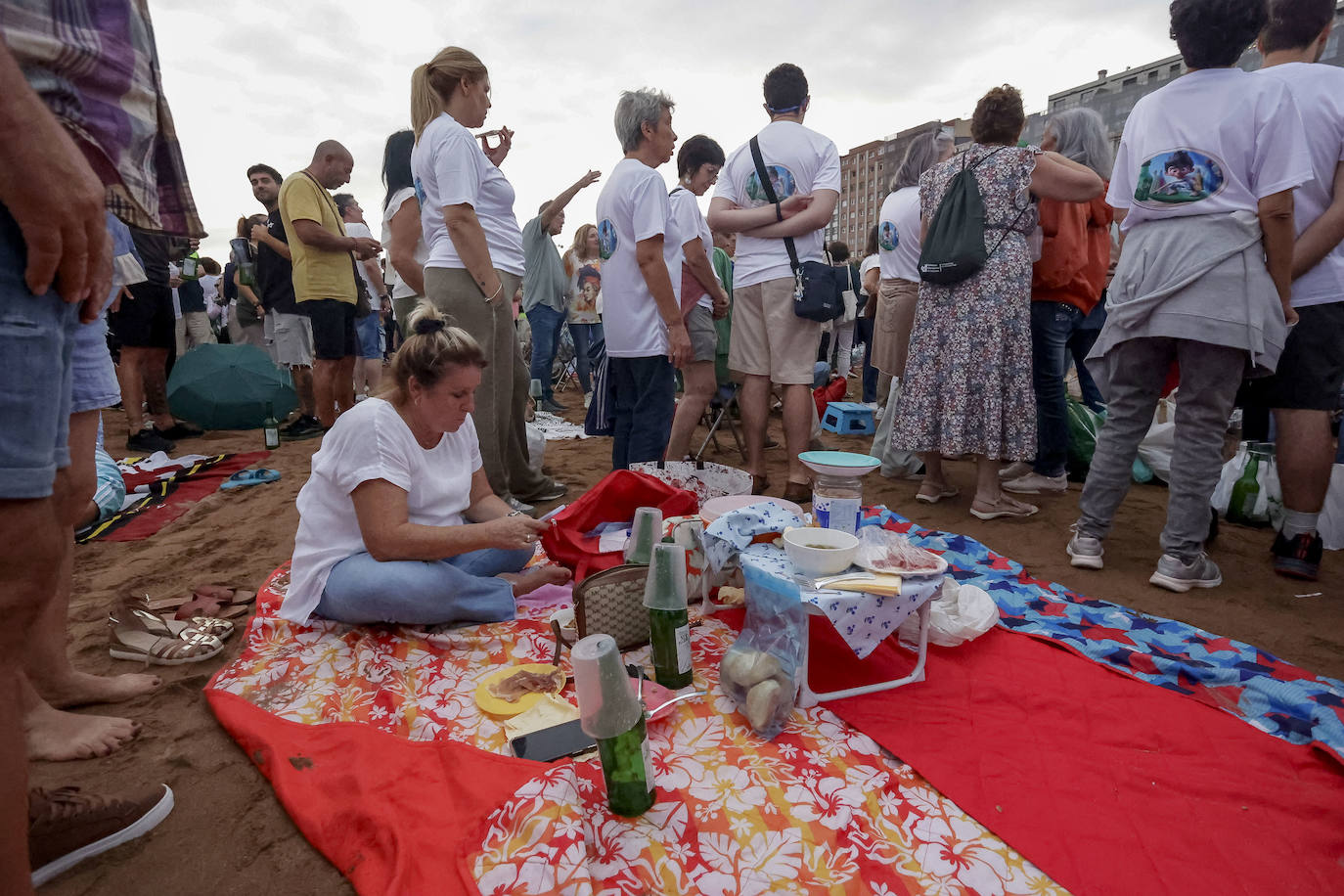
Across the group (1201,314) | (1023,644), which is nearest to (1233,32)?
(1201,314)

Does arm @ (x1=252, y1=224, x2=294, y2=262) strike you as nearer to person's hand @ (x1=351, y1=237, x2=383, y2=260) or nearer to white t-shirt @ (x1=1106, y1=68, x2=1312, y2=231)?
person's hand @ (x1=351, y1=237, x2=383, y2=260)

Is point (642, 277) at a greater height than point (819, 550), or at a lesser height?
greater

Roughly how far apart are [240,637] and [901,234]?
359 centimetres

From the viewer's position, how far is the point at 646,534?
219 centimetres

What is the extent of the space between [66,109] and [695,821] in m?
1.58

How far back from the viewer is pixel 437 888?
1.21 meters

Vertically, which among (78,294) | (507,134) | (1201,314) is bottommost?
(78,294)

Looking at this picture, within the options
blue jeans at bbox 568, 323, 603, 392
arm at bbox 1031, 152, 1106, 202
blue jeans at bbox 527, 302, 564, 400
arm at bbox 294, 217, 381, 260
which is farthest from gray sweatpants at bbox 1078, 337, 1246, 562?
blue jeans at bbox 568, 323, 603, 392

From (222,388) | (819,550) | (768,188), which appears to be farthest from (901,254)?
(222,388)

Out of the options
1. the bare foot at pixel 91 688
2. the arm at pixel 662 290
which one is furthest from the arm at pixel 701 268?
the bare foot at pixel 91 688

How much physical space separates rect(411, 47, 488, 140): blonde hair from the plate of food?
2316mm

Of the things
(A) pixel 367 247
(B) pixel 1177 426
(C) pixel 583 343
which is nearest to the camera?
(B) pixel 1177 426

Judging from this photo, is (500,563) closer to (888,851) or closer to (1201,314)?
(888,851)

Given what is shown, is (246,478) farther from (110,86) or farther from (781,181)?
(110,86)
